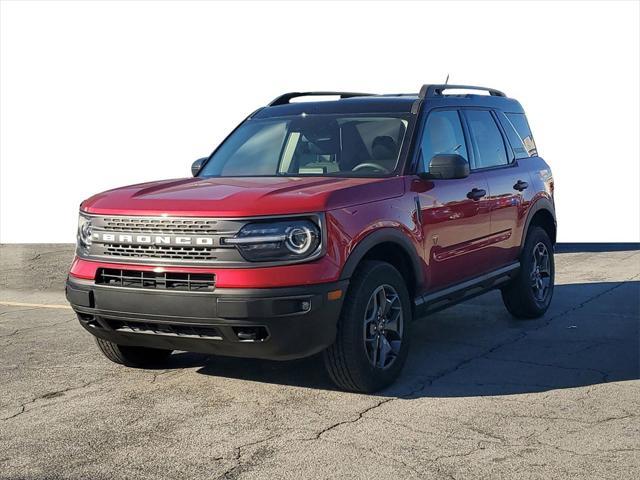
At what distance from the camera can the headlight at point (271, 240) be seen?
509 centimetres

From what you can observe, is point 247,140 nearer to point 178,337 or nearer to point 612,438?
point 178,337

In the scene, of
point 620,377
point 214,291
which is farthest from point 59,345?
point 620,377

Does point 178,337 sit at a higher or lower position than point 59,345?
higher

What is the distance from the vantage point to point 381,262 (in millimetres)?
5652

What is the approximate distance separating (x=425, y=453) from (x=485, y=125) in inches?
149

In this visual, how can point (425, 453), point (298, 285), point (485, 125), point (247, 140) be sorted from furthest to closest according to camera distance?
point (485, 125) < point (247, 140) < point (298, 285) < point (425, 453)

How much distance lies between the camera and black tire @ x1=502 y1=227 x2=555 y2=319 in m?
7.91

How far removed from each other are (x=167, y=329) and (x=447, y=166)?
2.17m

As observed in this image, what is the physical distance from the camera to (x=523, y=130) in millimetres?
8320

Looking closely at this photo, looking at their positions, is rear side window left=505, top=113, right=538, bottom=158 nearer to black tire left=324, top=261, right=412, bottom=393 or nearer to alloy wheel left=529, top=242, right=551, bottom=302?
alloy wheel left=529, top=242, right=551, bottom=302

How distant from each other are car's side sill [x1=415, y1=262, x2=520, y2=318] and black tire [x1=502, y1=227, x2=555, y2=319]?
133mm

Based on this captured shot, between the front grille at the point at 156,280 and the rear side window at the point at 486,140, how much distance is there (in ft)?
9.29

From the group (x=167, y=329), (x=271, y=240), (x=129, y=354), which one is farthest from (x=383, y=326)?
(x=129, y=354)

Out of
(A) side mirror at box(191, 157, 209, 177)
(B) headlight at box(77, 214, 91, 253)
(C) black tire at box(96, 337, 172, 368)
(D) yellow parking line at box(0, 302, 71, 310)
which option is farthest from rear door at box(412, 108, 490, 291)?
(D) yellow parking line at box(0, 302, 71, 310)
